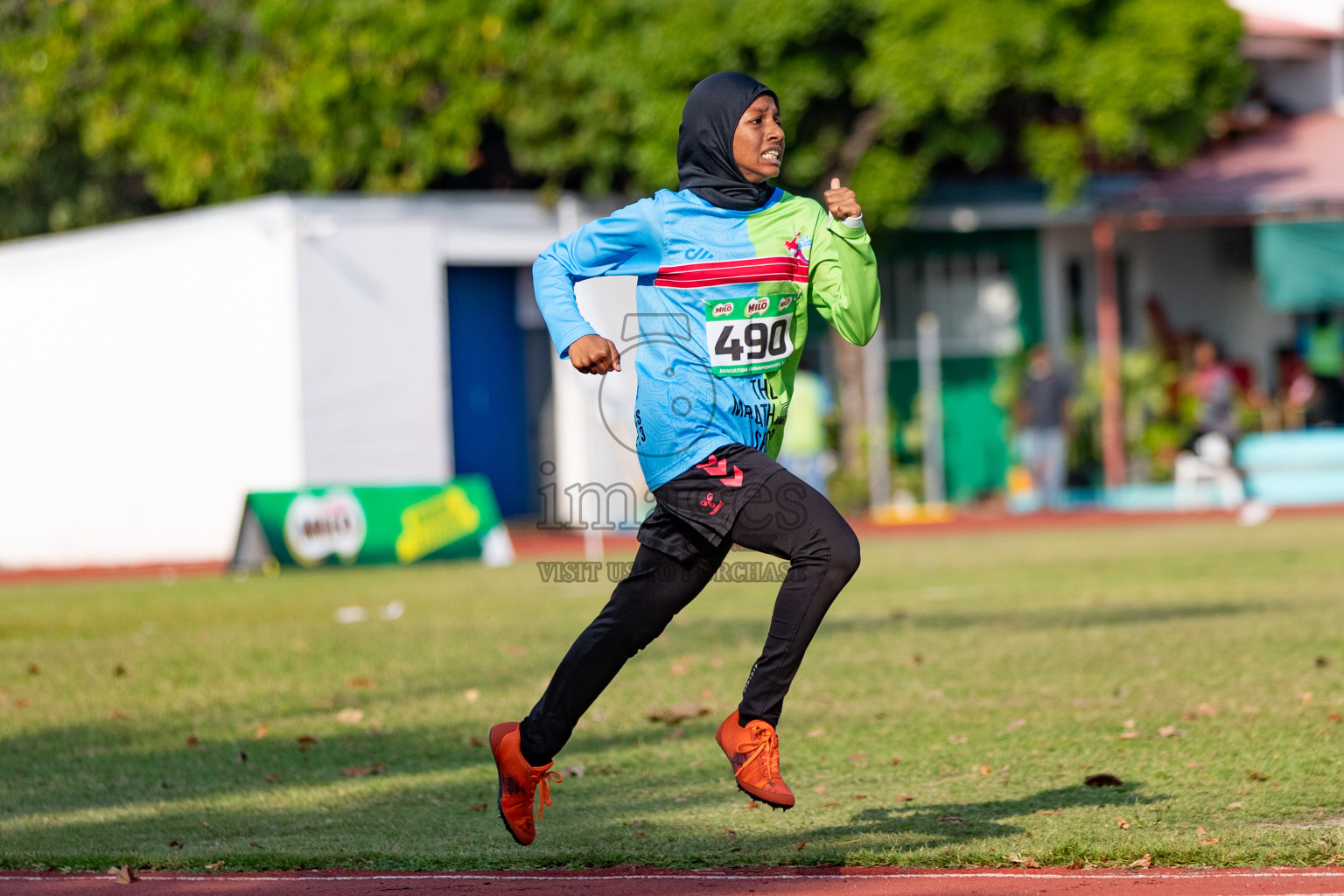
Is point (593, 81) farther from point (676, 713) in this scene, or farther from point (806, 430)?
point (676, 713)

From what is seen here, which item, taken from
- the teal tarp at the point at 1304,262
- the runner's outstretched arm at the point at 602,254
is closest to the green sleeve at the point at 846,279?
the runner's outstretched arm at the point at 602,254

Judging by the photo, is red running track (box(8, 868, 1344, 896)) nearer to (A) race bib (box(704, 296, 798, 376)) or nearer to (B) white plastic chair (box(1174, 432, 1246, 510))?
(A) race bib (box(704, 296, 798, 376))

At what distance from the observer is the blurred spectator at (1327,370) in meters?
26.7

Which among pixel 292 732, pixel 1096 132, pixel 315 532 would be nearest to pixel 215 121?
pixel 315 532

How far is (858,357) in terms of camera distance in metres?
24.9

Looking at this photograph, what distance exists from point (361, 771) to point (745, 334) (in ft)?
9.86

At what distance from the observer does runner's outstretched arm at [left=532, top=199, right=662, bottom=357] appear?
4996 millimetres

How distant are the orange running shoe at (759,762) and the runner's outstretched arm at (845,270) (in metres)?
1.14

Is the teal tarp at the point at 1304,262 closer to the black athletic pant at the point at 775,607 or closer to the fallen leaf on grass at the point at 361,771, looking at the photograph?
the fallen leaf on grass at the point at 361,771

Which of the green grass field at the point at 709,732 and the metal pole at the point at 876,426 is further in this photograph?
the metal pole at the point at 876,426

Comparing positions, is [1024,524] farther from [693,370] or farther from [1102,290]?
[693,370]

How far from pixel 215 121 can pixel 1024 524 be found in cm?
1266

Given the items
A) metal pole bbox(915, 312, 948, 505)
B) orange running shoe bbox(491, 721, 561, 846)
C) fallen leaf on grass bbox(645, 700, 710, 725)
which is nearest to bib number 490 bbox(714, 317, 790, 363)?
orange running shoe bbox(491, 721, 561, 846)

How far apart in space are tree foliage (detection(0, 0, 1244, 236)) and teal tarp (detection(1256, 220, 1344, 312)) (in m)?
2.03
